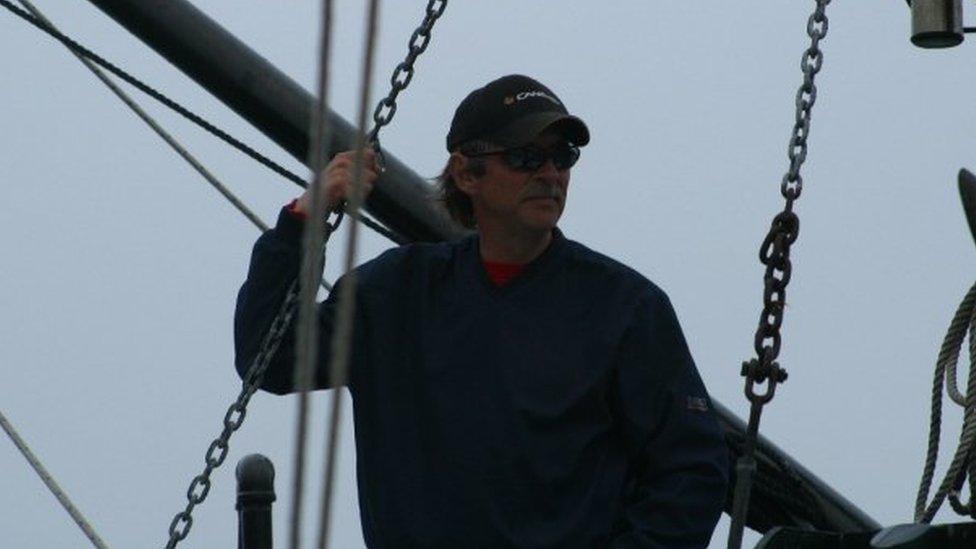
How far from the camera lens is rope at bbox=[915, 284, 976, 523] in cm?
429

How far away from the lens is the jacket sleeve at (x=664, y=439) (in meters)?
3.89

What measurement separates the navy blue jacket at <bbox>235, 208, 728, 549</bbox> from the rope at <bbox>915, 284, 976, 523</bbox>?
1.67ft

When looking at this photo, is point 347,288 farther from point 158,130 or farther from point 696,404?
point 158,130

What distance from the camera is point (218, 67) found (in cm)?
601

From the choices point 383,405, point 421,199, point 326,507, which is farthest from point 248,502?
point 326,507

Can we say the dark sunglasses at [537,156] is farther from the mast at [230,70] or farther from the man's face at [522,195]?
the mast at [230,70]

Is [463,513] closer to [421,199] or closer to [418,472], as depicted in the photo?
[418,472]

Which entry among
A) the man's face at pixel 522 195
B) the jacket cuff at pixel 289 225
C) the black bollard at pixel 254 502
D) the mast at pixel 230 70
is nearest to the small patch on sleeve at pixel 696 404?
the man's face at pixel 522 195

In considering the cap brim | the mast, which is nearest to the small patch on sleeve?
the cap brim

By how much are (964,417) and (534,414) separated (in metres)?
0.94

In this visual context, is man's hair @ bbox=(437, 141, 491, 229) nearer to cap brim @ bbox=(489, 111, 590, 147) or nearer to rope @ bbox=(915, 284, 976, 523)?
cap brim @ bbox=(489, 111, 590, 147)

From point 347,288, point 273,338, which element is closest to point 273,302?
point 273,338

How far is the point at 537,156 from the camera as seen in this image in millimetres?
4172

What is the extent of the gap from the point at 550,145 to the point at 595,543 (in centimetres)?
71
